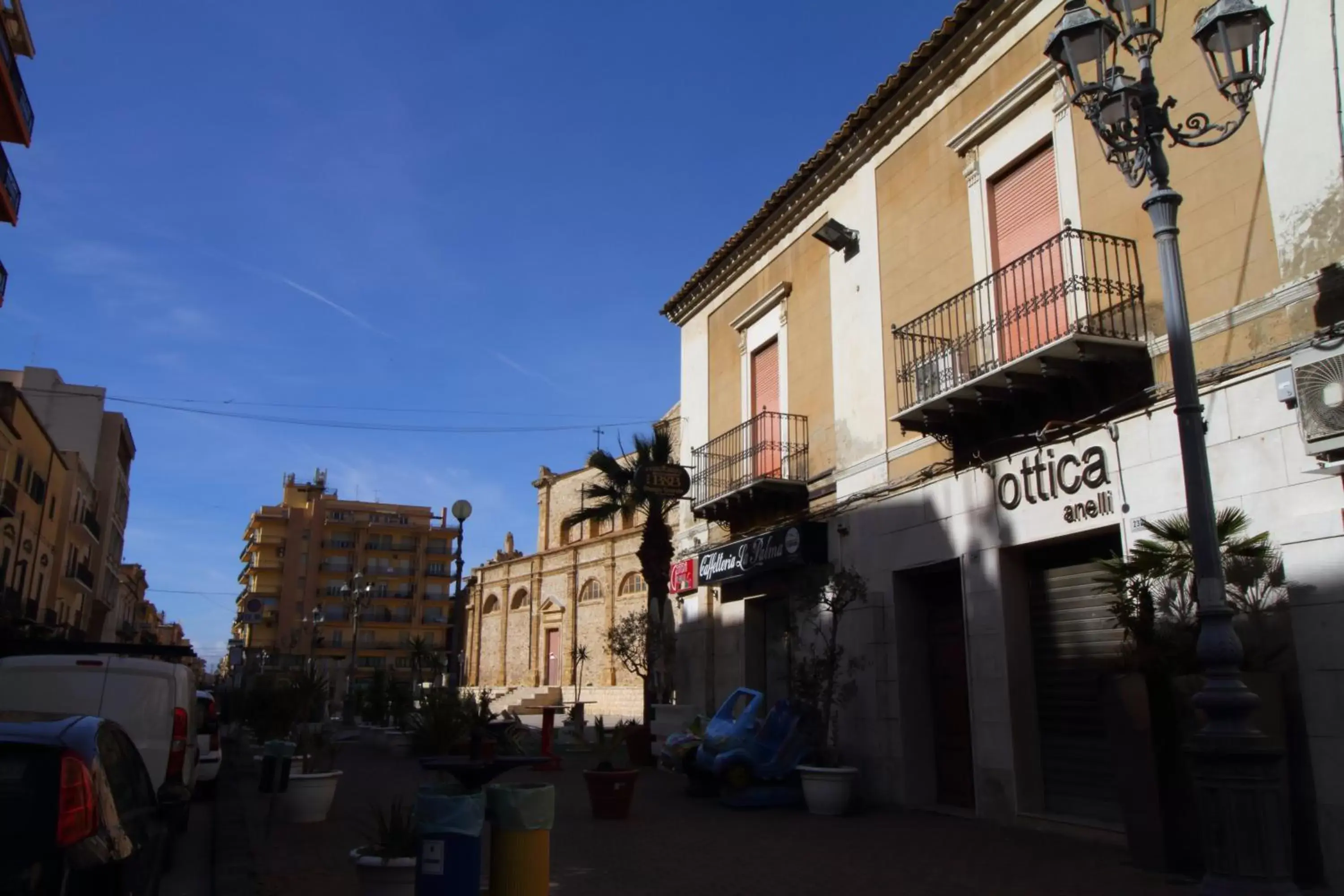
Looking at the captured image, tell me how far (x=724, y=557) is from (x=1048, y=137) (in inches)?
322

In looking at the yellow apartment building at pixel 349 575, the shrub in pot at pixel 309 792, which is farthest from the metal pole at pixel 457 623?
the yellow apartment building at pixel 349 575

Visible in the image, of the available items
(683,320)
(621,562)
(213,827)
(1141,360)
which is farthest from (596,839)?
(621,562)

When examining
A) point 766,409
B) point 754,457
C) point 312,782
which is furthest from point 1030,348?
point 312,782

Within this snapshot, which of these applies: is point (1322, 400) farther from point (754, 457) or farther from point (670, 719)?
point (670, 719)

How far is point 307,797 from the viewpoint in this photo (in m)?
11.2

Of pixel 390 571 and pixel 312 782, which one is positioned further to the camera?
pixel 390 571

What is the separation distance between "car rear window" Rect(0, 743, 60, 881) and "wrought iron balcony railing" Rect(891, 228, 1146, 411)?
8358mm

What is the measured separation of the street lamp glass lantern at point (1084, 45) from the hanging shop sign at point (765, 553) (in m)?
8.34

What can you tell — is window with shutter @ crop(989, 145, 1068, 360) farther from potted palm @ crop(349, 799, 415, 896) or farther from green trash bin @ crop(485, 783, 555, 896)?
potted palm @ crop(349, 799, 415, 896)

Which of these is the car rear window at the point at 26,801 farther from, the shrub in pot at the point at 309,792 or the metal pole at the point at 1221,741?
the shrub in pot at the point at 309,792

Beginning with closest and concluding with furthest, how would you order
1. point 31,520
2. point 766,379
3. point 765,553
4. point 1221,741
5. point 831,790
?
1. point 1221,741
2. point 831,790
3. point 765,553
4. point 766,379
5. point 31,520

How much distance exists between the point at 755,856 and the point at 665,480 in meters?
8.91

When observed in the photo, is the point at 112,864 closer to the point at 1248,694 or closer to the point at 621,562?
the point at 1248,694

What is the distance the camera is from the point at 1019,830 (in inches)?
403
